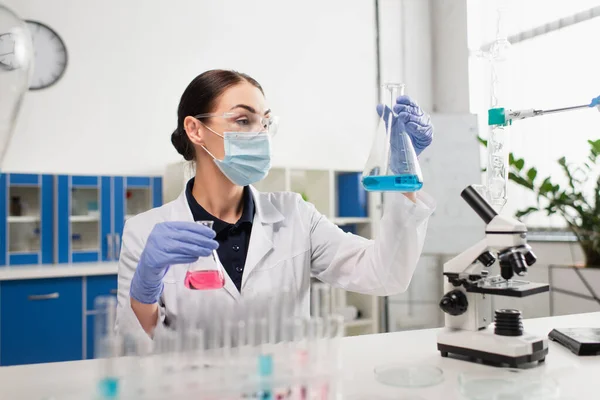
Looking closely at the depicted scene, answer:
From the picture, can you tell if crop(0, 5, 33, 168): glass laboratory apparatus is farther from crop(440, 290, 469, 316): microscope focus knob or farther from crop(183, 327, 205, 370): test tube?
crop(440, 290, 469, 316): microscope focus knob

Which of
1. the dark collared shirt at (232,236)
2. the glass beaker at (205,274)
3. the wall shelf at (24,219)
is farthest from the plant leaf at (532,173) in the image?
the wall shelf at (24,219)

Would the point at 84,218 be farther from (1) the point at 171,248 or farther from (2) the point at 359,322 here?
(1) the point at 171,248

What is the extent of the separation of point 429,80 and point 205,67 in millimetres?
2031

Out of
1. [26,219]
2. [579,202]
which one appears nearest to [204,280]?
[26,219]

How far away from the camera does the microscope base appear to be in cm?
105

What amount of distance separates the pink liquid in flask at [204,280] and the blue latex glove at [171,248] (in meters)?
0.03

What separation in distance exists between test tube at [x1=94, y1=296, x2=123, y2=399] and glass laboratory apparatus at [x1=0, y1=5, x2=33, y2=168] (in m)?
0.51

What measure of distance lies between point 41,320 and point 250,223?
1.92 m

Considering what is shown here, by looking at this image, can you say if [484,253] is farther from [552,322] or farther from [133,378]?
[133,378]

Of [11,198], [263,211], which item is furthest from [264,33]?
[263,211]

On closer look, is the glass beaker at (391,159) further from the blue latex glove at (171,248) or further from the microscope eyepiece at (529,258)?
the blue latex glove at (171,248)

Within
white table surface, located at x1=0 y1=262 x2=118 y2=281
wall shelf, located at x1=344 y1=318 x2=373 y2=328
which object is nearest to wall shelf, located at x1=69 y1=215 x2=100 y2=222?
white table surface, located at x1=0 y1=262 x2=118 y2=281

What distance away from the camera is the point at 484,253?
1138 millimetres

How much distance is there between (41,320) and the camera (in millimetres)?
2855
